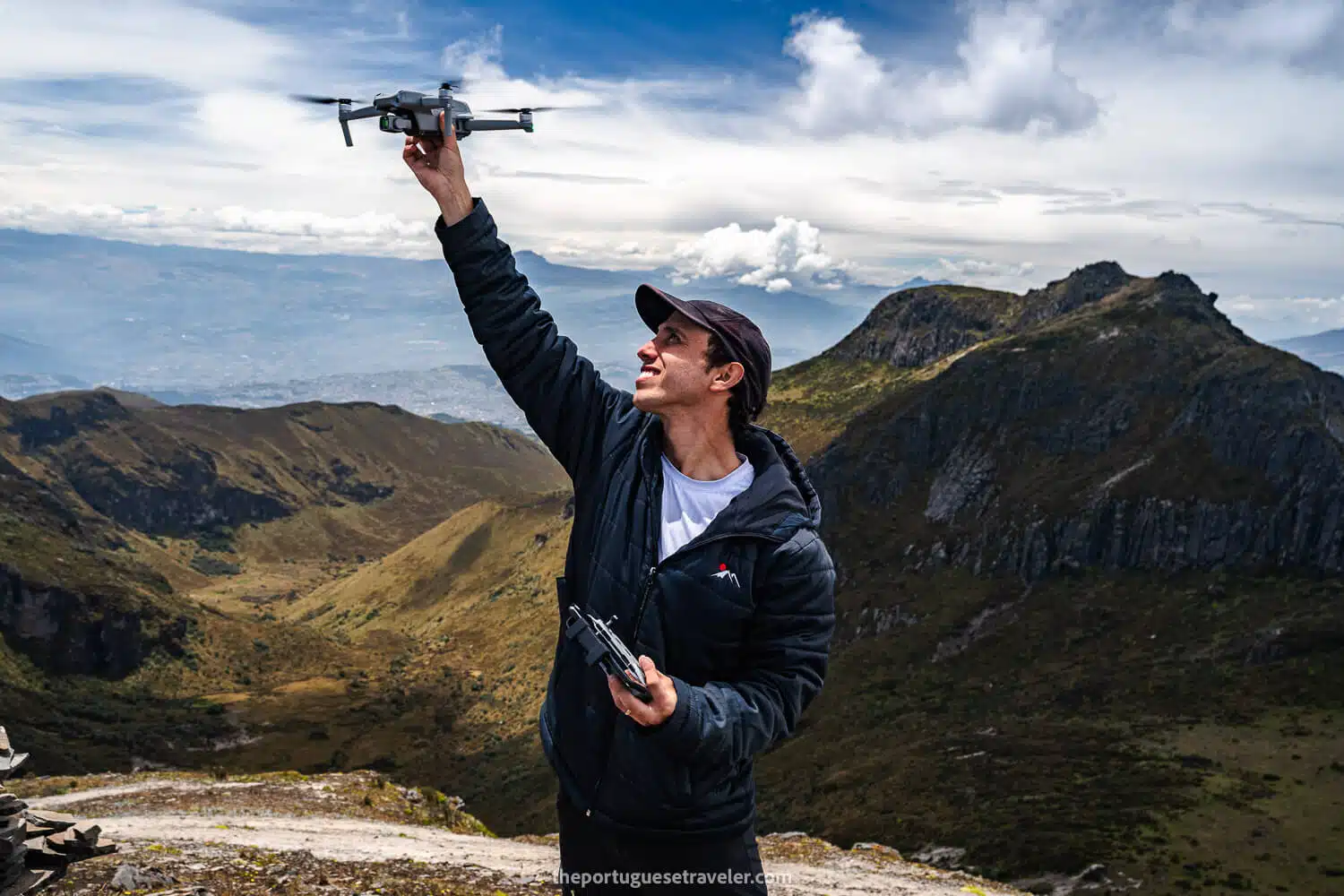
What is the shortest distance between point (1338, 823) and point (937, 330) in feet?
455

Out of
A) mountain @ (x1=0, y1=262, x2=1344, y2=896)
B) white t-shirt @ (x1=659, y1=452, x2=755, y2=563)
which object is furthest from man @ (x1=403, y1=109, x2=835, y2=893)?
mountain @ (x1=0, y1=262, x2=1344, y2=896)

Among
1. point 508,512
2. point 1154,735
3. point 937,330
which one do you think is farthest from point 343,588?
point 1154,735

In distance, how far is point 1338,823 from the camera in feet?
Answer: 144

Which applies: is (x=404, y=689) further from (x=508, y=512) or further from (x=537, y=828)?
(x=508, y=512)

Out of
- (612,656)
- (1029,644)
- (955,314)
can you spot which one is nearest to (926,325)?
(955,314)

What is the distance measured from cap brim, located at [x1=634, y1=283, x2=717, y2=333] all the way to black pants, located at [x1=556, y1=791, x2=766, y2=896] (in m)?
2.28

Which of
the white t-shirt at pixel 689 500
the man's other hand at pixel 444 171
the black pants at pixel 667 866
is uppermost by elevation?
the man's other hand at pixel 444 171

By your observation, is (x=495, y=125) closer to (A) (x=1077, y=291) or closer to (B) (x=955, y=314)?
(A) (x=1077, y=291)

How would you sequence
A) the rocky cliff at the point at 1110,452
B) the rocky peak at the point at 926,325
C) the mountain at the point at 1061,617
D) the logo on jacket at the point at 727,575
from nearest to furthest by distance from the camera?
the logo on jacket at the point at 727,575 < the mountain at the point at 1061,617 < the rocky cliff at the point at 1110,452 < the rocky peak at the point at 926,325

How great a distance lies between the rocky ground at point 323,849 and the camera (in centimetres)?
1265

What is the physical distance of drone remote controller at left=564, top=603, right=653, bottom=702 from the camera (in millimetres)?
3412

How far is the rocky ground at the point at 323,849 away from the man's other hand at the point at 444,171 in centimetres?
1007

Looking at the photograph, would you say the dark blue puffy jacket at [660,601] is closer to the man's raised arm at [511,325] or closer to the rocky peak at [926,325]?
the man's raised arm at [511,325]

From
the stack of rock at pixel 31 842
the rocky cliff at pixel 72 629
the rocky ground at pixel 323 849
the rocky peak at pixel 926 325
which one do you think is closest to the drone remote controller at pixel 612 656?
the stack of rock at pixel 31 842
